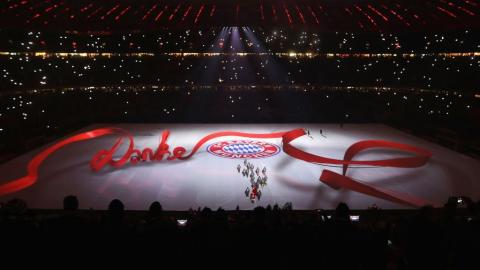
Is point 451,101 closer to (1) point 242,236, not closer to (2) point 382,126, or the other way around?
(2) point 382,126

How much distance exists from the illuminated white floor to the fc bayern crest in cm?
39

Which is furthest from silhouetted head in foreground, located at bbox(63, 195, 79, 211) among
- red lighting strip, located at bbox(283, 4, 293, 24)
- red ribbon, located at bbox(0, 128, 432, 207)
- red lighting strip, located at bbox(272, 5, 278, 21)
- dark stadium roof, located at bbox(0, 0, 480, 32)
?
red lighting strip, located at bbox(283, 4, 293, 24)

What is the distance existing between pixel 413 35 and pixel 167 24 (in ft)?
39.6

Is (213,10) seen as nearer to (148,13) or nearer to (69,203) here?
(148,13)

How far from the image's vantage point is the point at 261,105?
19.1 meters

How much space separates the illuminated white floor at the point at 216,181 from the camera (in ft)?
26.0

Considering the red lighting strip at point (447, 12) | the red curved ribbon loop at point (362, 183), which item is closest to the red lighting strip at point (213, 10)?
the red curved ribbon loop at point (362, 183)

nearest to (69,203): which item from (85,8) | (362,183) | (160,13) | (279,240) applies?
(279,240)

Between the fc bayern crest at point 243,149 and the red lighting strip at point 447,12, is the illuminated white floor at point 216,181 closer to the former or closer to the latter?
the fc bayern crest at point 243,149

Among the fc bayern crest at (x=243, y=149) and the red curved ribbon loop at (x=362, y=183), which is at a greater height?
the fc bayern crest at (x=243, y=149)

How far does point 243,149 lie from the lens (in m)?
12.6

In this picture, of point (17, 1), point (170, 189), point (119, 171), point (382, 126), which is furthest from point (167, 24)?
point (382, 126)

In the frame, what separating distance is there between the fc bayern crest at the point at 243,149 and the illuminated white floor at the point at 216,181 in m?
0.39

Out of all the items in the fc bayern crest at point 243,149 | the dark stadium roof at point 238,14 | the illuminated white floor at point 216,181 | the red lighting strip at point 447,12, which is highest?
the dark stadium roof at point 238,14
